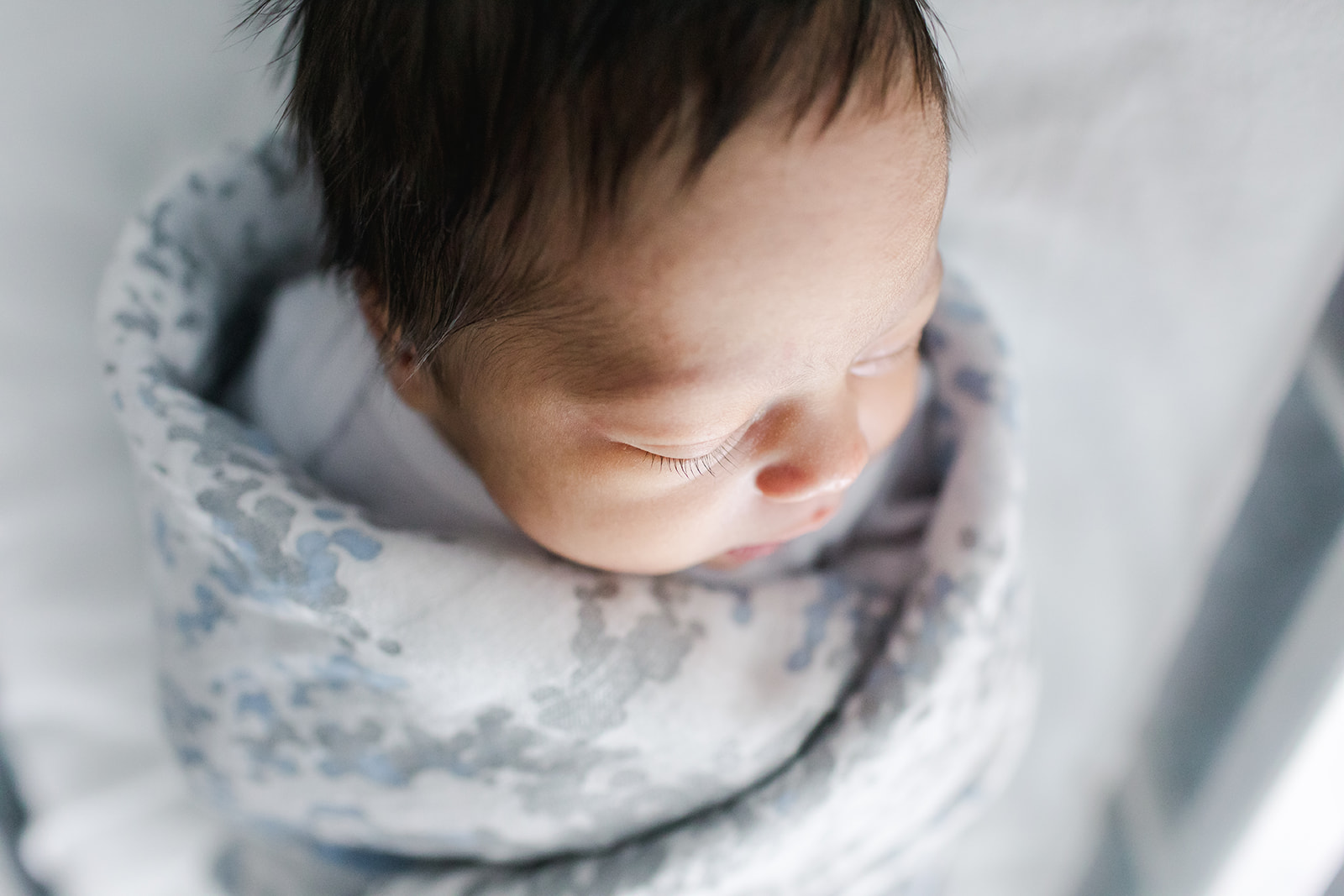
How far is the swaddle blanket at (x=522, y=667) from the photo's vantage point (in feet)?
1.75

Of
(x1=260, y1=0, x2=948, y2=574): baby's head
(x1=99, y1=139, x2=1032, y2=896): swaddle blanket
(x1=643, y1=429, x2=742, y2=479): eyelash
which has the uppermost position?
(x1=260, y1=0, x2=948, y2=574): baby's head

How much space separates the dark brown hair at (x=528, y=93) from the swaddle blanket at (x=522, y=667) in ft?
0.55

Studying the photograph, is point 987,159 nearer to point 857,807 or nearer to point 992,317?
point 992,317

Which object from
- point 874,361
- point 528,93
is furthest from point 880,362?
point 528,93

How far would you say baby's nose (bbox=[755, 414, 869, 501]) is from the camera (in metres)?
0.48

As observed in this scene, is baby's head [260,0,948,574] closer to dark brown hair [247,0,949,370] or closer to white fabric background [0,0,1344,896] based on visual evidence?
dark brown hair [247,0,949,370]

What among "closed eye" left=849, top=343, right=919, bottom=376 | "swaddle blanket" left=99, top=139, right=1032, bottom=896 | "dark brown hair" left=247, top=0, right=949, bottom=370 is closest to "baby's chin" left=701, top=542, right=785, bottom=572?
"swaddle blanket" left=99, top=139, right=1032, bottom=896

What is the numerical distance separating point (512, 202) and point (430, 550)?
0.23 meters

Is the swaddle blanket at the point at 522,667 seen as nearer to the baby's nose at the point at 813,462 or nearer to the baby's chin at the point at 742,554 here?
the baby's chin at the point at 742,554

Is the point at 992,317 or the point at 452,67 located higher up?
the point at 452,67

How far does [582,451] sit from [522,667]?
0.47 ft

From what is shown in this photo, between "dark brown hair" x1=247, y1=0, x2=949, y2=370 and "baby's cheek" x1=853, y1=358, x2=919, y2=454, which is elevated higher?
"dark brown hair" x1=247, y1=0, x2=949, y2=370

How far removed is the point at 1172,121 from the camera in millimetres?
629

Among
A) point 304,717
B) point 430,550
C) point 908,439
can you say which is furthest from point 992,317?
point 304,717
